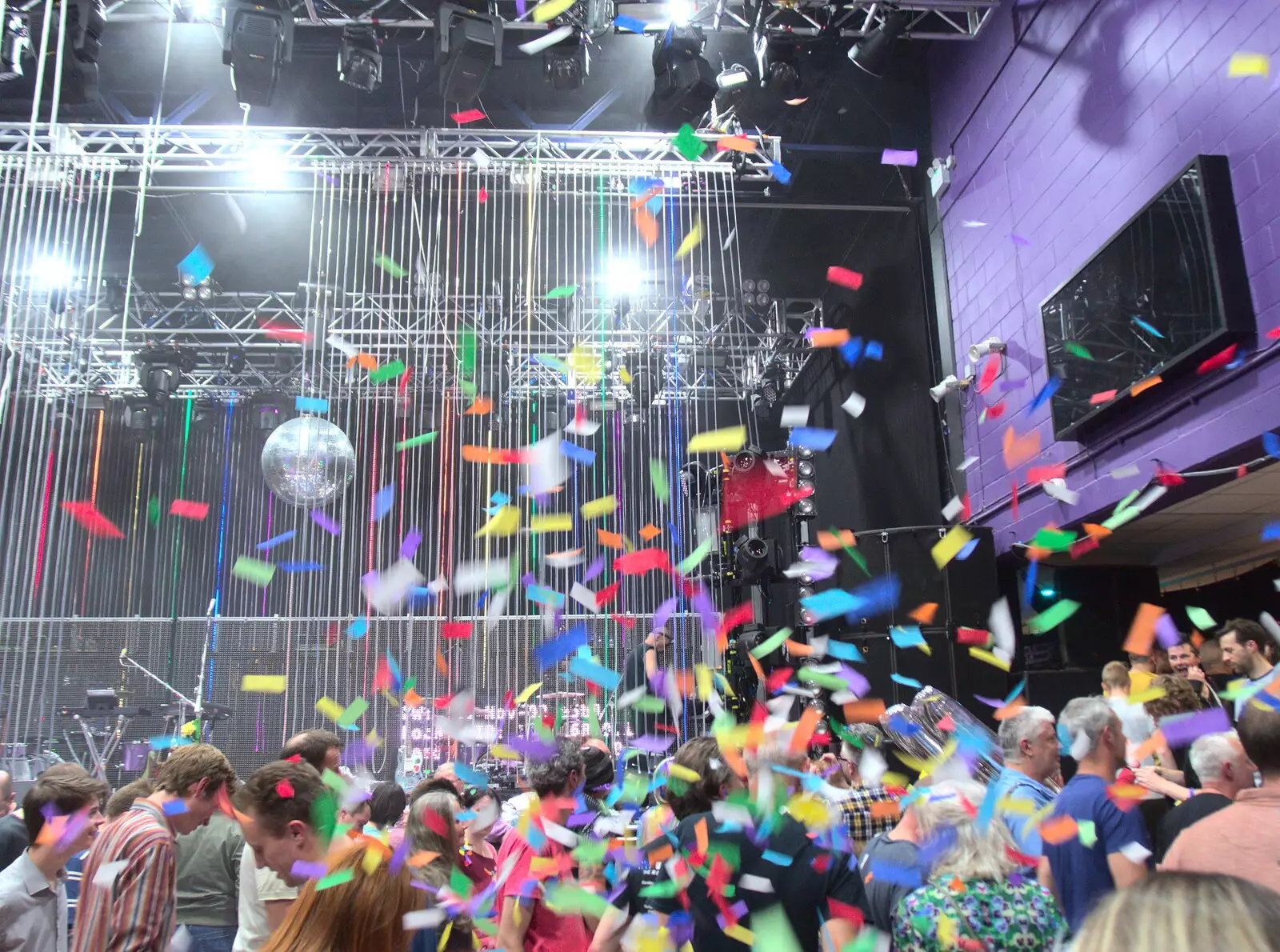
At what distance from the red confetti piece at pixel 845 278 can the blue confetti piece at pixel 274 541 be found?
21.4 feet

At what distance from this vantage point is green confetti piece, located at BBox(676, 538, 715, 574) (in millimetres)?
8344

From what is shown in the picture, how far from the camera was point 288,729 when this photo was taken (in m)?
9.77

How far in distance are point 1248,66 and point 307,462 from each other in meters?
6.72

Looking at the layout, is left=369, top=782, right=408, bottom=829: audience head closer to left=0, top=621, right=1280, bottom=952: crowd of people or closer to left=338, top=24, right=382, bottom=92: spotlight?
left=0, top=621, right=1280, bottom=952: crowd of people

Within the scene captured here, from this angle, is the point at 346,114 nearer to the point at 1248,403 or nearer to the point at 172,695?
the point at 172,695

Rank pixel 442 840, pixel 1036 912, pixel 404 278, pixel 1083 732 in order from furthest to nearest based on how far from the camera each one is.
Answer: pixel 404 278 < pixel 1083 732 < pixel 442 840 < pixel 1036 912

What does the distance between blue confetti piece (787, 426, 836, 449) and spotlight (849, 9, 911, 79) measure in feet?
12.8

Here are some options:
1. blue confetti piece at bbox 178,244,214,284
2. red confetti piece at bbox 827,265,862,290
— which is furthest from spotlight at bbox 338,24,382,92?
red confetti piece at bbox 827,265,862,290

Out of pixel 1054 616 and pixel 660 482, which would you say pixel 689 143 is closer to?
pixel 660 482

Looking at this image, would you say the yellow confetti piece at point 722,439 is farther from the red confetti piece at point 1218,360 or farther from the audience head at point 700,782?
the audience head at point 700,782

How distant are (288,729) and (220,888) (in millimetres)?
7044

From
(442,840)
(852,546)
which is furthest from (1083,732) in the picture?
(852,546)

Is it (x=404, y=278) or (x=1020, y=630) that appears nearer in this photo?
(x=1020, y=630)

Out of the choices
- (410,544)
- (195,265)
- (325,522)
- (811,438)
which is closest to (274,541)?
(325,522)
